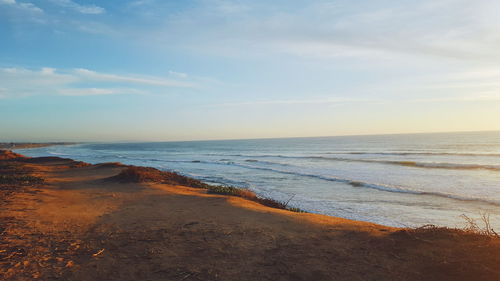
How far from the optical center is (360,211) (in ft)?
43.8

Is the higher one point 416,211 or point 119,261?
point 119,261

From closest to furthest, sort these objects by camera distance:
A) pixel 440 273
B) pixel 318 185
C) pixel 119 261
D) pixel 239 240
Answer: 1. pixel 440 273
2. pixel 119 261
3. pixel 239 240
4. pixel 318 185

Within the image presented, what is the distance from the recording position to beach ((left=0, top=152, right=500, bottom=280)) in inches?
188

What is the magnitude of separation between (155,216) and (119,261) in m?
3.57

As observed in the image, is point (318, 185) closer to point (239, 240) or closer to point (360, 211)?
point (360, 211)

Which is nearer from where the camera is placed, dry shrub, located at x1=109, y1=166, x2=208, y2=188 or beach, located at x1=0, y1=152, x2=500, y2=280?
beach, located at x1=0, y1=152, x2=500, y2=280

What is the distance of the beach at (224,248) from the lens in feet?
15.7

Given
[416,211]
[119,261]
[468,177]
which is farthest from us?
[468,177]

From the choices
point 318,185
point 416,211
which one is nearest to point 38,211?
point 416,211

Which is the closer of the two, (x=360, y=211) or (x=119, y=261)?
(x=119, y=261)

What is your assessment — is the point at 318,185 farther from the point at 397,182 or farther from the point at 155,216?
the point at 155,216

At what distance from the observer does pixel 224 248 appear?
6.00 m

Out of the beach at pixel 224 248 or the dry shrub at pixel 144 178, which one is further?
the dry shrub at pixel 144 178

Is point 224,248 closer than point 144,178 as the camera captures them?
Yes
